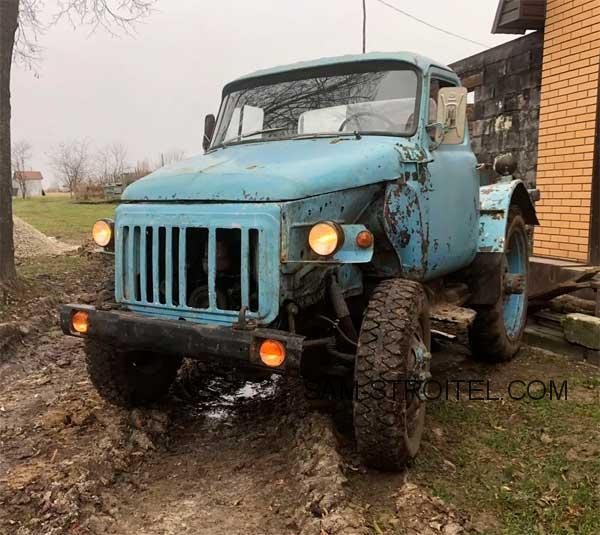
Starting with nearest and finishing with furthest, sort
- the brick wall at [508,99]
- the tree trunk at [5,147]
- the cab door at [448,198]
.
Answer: the cab door at [448,198] < the tree trunk at [5,147] < the brick wall at [508,99]

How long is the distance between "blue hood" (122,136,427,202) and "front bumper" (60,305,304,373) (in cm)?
68

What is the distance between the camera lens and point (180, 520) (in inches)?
119

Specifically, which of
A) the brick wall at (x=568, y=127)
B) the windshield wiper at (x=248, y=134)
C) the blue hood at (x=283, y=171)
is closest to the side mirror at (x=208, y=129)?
the windshield wiper at (x=248, y=134)

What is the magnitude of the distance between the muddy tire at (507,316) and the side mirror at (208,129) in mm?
2583

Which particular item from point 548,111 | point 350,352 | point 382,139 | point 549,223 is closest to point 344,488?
point 350,352

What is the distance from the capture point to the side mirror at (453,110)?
4.10m

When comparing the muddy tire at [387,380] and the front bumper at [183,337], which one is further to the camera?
the muddy tire at [387,380]

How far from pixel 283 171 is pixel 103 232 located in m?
1.26

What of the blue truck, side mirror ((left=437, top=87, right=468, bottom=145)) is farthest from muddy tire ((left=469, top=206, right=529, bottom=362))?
side mirror ((left=437, top=87, right=468, bottom=145))

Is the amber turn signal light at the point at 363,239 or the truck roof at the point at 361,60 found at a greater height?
the truck roof at the point at 361,60

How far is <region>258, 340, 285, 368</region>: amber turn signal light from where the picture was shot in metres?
3.01

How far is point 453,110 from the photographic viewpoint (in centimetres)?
417

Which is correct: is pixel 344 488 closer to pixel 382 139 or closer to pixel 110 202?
pixel 382 139

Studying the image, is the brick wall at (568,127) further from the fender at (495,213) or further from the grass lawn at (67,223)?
the grass lawn at (67,223)
